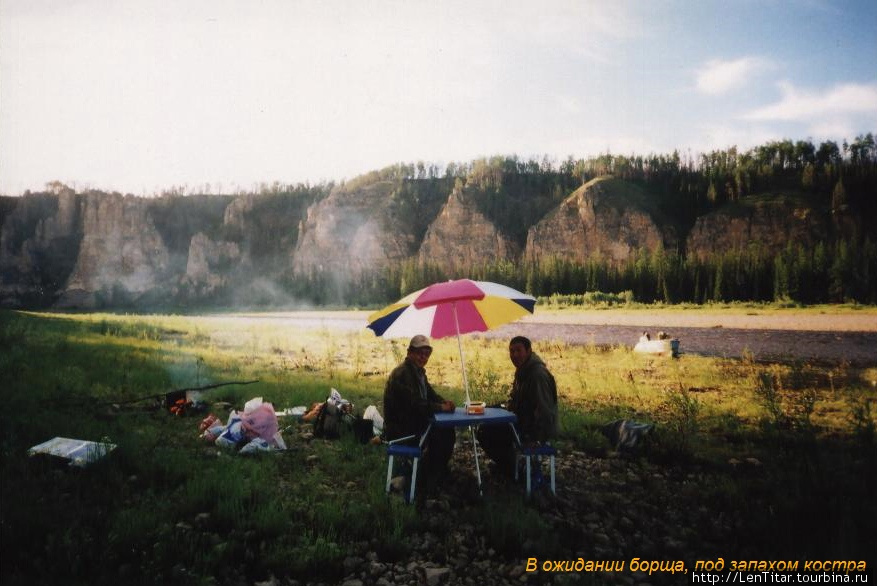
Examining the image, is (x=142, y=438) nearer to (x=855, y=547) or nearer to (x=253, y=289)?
(x=855, y=547)

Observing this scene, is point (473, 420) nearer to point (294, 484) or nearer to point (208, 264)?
point (294, 484)

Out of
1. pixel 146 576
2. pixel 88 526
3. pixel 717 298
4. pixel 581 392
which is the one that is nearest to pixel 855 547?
pixel 146 576

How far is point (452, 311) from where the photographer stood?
23.4ft

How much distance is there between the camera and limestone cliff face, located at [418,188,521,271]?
365 feet

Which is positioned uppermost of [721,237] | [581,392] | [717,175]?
[717,175]

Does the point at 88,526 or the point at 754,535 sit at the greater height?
the point at 88,526

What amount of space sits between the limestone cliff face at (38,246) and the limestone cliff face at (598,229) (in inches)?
5240

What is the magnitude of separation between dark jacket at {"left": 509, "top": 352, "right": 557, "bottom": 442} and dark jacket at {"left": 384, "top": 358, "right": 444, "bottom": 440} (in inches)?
45.7

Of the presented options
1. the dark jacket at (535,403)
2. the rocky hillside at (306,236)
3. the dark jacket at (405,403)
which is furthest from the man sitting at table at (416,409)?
the rocky hillside at (306,236)

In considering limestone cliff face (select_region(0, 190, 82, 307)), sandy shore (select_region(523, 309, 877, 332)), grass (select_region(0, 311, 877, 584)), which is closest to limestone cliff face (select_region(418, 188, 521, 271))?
sandy shore (select_region(523, 309, 877, 332))

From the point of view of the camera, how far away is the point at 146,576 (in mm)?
3574

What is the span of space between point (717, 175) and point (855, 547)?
A: 141 metres

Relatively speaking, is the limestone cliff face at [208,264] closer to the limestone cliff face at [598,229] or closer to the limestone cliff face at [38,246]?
the limestone cliff face at [38,246]

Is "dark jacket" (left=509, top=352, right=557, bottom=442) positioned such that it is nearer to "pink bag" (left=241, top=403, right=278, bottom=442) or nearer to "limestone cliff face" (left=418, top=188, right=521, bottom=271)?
"pink bag" (left=241, top=403, right=278, bottom=442)
